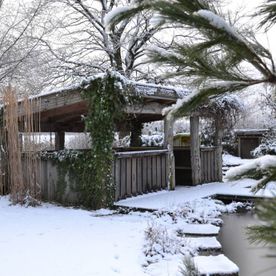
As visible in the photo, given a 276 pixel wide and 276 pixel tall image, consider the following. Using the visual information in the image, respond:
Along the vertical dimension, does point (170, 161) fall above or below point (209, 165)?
above

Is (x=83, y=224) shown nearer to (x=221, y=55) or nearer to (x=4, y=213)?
(x=4, y=213)

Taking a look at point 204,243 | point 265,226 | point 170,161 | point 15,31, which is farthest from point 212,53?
point 15,31

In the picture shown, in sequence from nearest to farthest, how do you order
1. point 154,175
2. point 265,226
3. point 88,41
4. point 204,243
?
point 265,226 < point 204,243 < point 154,175 < point 88,41

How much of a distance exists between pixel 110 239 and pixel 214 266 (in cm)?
168

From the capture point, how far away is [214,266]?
14.0ft

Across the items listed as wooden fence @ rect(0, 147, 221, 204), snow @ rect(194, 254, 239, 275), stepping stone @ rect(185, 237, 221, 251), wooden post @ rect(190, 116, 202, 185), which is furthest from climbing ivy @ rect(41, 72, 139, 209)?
snow @ rect(194, 254, 239, 275)

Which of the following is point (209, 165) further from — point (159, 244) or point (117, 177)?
point (159, 244)

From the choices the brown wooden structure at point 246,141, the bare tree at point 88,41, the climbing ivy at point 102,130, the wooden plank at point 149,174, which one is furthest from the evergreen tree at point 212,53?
the brown wooden structure at point 246,141

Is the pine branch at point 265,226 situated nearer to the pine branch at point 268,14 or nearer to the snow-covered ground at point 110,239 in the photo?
the pine branch at point 268,14

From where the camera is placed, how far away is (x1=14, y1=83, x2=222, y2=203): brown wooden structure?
8203 millimetres

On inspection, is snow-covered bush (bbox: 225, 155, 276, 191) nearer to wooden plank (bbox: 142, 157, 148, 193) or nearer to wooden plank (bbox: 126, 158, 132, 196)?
wooden plank (bbox: 126, 158, 132, 196)

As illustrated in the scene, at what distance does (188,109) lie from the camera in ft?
5.42

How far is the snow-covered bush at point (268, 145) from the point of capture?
50.7 feet

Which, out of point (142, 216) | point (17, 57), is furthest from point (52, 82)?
point (142, 216)
